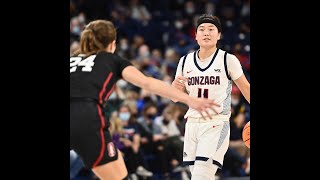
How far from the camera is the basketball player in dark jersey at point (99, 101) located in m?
5.37

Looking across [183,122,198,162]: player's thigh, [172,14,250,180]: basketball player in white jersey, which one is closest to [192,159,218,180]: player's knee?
[172,14,250,180]: basketball player in white jersey

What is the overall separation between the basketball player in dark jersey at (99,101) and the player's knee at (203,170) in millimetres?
1643

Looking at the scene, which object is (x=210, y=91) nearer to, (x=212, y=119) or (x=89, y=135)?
(x=212, y=119)

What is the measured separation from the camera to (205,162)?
7012 mm

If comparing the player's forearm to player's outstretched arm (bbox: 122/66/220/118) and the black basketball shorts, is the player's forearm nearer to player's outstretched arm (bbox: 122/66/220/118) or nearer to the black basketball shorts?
player's outstretched arm (bbox: 122/66/220/118)

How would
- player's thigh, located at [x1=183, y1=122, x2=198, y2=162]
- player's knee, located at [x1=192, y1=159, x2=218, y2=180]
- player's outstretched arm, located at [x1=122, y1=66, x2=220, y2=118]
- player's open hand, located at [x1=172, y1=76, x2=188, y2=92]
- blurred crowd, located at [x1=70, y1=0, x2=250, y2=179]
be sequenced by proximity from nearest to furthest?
player's outstretched arm, located at [x1=122, y1=66, x2=220, y2=118] < player's knee, located at [x1=192, y1=159, x2=218, y2=180] < player's thigh, located at [x1=183, y1=122, x2=198, y2=162] < player's open hand, located at [x1=172, y1=76, x2=188, y2=92] < blurred crowd, located at [x1=70, y1=0, x2=250, y2=179]

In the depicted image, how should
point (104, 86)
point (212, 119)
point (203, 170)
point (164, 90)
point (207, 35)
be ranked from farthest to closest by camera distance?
point (207, 35), point (212, 119), point (203, 170), point (104, 86), point (164, 90)

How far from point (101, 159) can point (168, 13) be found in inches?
519

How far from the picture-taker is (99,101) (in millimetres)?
5531

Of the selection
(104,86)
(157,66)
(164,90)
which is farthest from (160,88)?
(157,66)

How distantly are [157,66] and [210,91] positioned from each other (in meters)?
8.15

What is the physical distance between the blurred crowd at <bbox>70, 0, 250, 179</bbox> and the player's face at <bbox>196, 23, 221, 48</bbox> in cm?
135

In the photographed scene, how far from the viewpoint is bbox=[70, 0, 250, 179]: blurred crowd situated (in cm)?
1222
